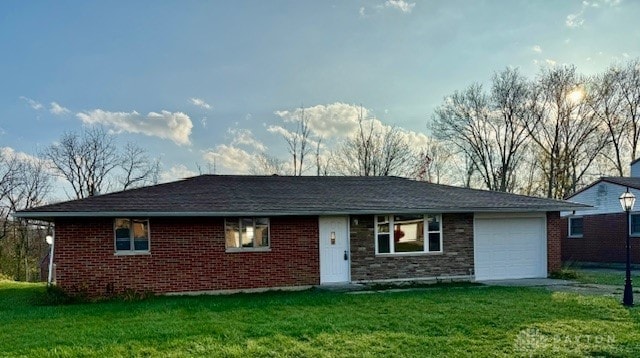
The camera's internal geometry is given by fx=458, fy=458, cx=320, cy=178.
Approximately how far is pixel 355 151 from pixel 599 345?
98.9ft

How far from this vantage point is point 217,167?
30953mm

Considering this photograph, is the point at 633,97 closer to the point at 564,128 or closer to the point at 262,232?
the point at 564,128

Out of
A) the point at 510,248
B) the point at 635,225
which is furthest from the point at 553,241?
the point at 635,225

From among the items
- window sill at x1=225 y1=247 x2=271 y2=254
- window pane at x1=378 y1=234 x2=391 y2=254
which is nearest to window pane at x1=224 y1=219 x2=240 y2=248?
window sill at x1=225 y1=247 x2=271 y2=254

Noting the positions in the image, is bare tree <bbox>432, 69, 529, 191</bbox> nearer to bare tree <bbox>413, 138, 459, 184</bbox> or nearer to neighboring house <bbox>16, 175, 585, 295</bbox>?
bare tree <bbox>413, 138, 459, 184</bbox>

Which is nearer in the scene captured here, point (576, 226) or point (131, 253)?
point (131, 253)

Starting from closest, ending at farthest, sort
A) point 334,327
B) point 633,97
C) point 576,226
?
point 334,327 < point 576,226 < point 633,97

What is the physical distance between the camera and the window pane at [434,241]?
46.4ft

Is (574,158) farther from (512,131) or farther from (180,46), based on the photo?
(180,46)

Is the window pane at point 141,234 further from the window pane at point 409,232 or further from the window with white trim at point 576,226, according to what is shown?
the window with white trim at point 576,226

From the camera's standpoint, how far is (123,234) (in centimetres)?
1208

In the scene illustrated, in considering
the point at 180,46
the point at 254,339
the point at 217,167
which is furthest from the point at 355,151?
the point at 254,339

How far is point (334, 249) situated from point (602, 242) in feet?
48.1

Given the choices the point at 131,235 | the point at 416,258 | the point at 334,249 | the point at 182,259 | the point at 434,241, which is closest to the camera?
the point at 131,235
